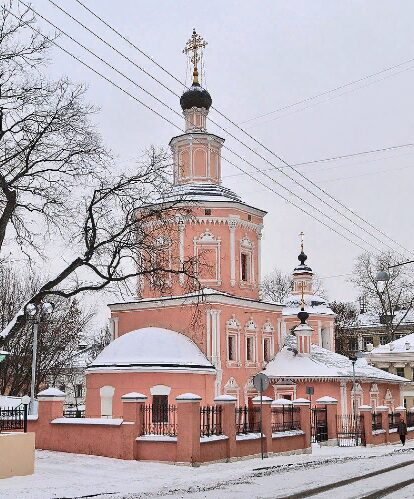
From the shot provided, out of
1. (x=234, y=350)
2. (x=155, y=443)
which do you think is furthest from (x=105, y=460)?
(x=234, y=350)

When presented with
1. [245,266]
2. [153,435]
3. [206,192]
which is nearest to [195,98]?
[206,192]

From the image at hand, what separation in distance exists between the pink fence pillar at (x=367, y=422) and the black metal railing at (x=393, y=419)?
320cm

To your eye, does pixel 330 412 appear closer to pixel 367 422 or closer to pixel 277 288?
pixel 367 422

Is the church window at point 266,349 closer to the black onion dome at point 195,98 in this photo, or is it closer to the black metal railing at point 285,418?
the black onion dome at point 195,98

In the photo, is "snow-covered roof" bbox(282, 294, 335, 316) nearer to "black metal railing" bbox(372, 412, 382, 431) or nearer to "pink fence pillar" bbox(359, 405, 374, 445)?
"black metal railing" bbox(372, 412, 382, 431)

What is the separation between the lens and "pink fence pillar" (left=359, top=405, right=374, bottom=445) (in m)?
28.8

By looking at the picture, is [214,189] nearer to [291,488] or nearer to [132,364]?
[132,364]

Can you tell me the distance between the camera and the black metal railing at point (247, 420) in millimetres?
20842

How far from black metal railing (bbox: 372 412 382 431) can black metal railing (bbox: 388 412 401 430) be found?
1.22 m

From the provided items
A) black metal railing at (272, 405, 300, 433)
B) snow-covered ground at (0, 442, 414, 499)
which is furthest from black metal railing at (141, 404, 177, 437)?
black metal railing at (272, 405, 300, 433)

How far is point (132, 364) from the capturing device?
2950 cm

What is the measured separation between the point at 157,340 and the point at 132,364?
5.38ft

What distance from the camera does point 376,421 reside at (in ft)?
100

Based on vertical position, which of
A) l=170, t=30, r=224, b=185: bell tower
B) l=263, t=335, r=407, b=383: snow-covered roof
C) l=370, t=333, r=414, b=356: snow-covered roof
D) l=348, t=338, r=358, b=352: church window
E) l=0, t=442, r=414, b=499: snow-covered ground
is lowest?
l=0, t=442, r=414, b=499: snow-covered ground
